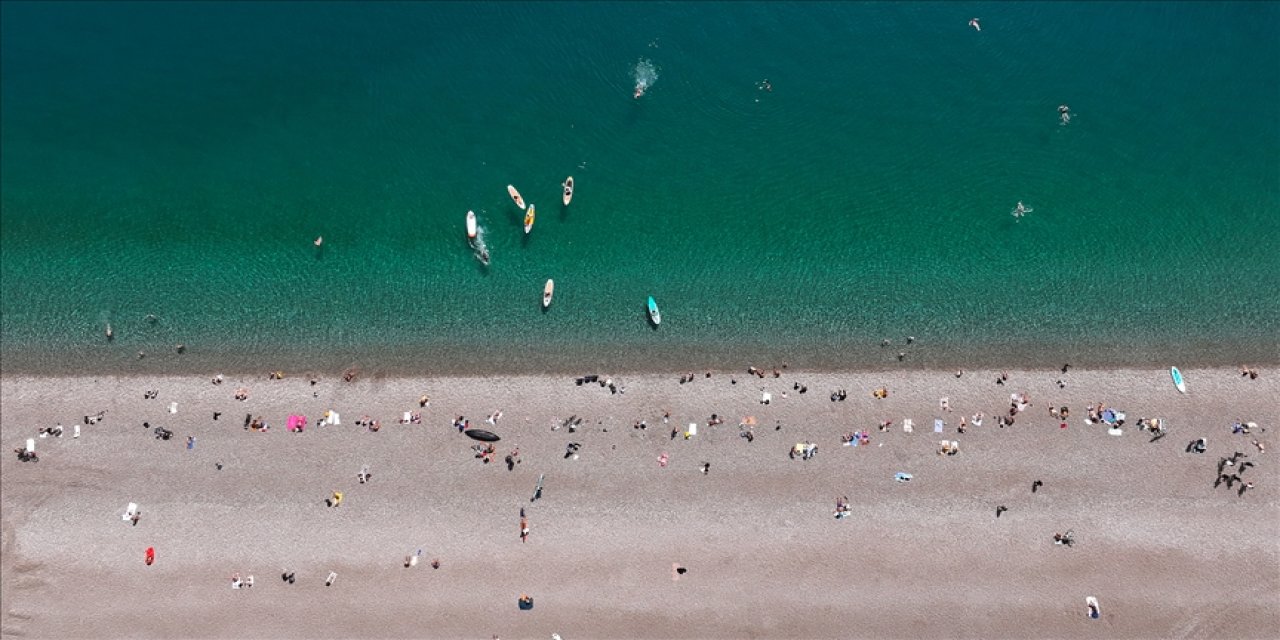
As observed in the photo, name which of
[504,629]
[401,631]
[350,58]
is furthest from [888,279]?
[350,58]

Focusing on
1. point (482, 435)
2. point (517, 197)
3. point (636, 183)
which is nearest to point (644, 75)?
point (636, 183)

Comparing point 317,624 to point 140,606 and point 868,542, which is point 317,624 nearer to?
point 140,606

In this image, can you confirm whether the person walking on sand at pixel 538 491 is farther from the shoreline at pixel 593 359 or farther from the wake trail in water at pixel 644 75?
the wake trail in water at pixel 644 75

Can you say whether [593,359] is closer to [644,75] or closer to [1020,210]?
[644,75]

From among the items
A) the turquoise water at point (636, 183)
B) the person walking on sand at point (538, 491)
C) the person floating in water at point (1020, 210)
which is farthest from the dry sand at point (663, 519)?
the person floating in water at point (1020, 210)

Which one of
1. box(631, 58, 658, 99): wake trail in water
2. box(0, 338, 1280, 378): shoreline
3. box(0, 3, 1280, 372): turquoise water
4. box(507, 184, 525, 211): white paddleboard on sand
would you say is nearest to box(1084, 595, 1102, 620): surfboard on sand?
box(0, 338, 1280, 378): shoreline
